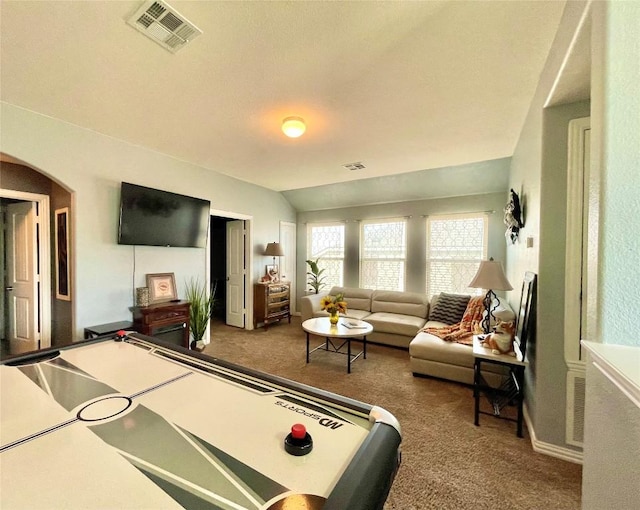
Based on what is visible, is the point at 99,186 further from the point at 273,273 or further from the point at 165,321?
the point at 273,273

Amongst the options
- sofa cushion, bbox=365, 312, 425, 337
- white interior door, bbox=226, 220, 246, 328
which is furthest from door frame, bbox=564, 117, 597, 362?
white interior door, bbox=226, 220, 246, 328

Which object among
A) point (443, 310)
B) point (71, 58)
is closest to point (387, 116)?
point (71, 58)

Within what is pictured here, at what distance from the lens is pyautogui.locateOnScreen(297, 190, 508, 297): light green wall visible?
430 centimetres

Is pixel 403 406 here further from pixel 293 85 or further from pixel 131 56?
pixel 131 56

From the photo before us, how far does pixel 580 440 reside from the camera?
1.74 metres

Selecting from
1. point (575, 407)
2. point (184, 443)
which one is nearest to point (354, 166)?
point (575, 407)

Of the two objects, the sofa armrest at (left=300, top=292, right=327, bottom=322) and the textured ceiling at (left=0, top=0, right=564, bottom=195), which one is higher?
the textured ceiling at (left=0, top=0, right=564, bottom=195)

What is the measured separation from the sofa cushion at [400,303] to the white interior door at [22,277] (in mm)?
4593

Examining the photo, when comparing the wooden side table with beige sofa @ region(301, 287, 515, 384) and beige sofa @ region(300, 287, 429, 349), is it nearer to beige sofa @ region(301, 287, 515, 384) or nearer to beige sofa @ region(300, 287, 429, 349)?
beige sofa @ region(301, 287, 515, 384)

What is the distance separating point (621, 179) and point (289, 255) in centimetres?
533

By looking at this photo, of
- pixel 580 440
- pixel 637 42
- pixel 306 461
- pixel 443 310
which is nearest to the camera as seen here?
pixel 306 461

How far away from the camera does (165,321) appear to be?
3.23 metres

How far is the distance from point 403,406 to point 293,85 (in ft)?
9.31

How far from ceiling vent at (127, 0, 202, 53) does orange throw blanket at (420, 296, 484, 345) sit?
3.54 meters
